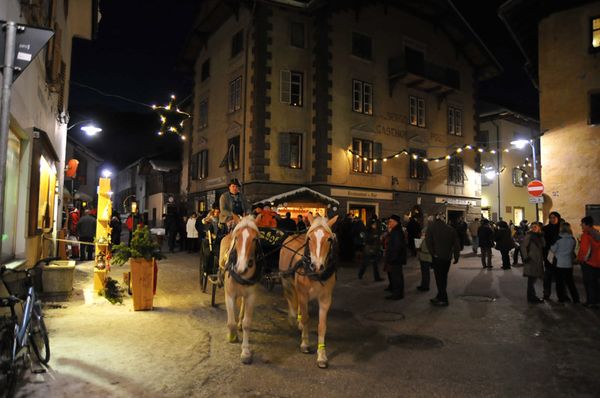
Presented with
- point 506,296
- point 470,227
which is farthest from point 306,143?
point 506,296

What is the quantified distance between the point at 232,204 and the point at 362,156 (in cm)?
1674

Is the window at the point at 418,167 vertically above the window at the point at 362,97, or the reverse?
the window at the point at 362,97

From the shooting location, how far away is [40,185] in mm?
9781

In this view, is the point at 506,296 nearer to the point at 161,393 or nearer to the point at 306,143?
the point at 161,393

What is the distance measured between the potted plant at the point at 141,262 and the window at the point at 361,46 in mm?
18921

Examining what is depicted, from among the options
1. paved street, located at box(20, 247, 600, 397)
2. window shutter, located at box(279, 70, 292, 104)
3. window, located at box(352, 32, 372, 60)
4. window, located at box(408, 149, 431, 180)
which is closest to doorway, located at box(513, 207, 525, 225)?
window, located at box(408, 149, 431, 180)

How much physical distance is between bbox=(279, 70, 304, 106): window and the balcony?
5.98m

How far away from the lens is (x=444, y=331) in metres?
7.58

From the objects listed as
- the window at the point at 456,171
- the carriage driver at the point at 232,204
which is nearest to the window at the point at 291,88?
the window at the point at 456,171

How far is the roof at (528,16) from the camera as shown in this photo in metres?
18.0

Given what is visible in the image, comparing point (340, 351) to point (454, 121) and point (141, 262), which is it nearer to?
point (141, 262)

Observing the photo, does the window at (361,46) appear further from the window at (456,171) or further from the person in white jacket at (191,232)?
the person in white jacket at (191,232)

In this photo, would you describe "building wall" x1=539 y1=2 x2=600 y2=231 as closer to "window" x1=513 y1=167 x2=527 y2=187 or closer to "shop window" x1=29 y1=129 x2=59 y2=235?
"shop window" x1=29 y1=129 x2=59 y2=235

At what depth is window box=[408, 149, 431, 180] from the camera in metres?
26.6
